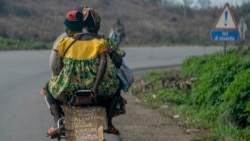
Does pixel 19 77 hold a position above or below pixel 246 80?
below

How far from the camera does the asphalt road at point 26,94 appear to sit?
11.7 m

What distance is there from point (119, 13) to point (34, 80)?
47044mm

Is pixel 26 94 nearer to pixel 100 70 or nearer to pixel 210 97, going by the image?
pixel 210 97

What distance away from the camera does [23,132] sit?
37.8ft

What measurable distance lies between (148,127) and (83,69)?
466cm

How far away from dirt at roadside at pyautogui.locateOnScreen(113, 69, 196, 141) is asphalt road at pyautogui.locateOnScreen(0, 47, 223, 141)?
1.28 meters

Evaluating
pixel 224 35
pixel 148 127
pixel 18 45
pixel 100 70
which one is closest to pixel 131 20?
pixel 18 45

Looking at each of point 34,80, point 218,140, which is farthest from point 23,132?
point 34,80

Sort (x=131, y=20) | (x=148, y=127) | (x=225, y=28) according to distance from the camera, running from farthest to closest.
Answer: (x=131, y=20) < (x=225, y=28) < (x=148, y=127)

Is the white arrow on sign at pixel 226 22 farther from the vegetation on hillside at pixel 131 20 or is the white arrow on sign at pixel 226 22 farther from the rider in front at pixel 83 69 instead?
the vegetation on hillside at pixel 131 20

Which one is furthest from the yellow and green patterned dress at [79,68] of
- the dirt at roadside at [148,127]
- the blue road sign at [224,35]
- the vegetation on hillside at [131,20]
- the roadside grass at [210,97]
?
the vegetation on hillside at [131,20]

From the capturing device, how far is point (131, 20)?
65.8 metres

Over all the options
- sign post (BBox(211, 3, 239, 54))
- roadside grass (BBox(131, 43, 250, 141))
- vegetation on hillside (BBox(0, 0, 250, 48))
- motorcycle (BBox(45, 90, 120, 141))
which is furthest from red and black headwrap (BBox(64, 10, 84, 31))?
vegetation on hillside (BBox(0, 0, 250, 48))

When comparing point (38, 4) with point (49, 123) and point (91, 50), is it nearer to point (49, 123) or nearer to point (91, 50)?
point (49, 123)
